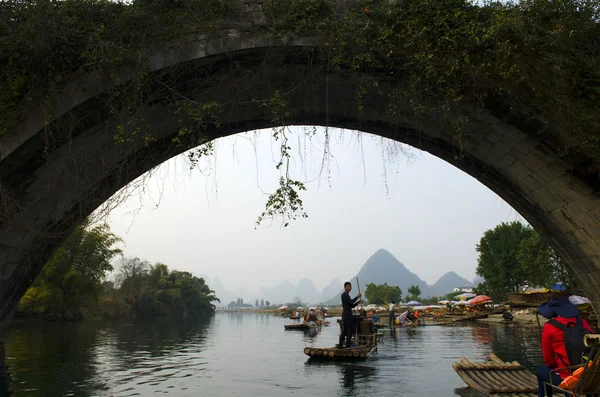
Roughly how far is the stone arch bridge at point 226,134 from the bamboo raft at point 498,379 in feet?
5.56

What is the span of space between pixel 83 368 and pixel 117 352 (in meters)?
4.67

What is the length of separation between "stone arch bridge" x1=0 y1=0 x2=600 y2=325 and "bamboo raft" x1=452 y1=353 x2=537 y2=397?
1696mm

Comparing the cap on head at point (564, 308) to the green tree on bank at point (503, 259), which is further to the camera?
the green tree on bank at point (503, 259)

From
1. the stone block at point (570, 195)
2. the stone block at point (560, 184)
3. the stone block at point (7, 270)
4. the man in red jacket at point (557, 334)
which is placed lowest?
the man in red jacket at point (557, 334)

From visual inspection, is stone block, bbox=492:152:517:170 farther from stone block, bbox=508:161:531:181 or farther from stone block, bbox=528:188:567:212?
stone block, bbox=528:188:567:212

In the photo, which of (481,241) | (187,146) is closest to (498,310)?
(481,241)

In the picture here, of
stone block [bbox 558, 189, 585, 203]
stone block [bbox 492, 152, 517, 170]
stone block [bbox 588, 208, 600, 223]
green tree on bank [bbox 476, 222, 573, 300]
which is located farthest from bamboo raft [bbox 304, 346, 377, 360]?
green tree on bank [bbox 476, 222, 573, 300]

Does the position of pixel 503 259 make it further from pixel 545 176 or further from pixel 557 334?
pixel 557 334

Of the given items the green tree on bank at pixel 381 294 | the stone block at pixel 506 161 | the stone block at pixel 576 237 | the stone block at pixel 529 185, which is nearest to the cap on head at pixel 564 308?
the stone block at pixel 576 237

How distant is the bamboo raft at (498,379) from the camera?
288 inches

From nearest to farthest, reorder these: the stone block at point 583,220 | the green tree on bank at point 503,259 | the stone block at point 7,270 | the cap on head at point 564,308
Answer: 1. the cap on head at point 564,308
2. the stone block at point 583,220
3. the stone block at point 7,270
4. the green tree on bank at point 503,259

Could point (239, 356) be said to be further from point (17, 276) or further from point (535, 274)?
point (535, 274)

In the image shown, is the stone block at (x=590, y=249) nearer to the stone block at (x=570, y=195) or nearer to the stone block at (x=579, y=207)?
the stone block at (x=579, y=207)

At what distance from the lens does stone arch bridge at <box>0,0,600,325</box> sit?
6.61 metres
